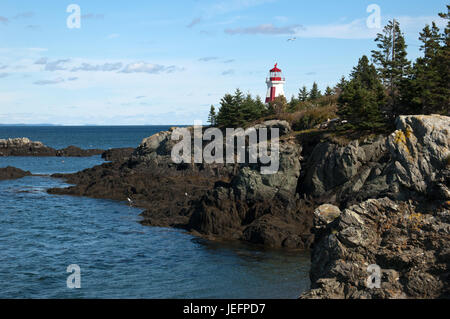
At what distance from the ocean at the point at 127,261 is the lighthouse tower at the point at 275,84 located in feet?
121

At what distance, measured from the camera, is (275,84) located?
71938 mm

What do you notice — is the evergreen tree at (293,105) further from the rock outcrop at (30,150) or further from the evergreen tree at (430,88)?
the rock outcrop at (30,150)

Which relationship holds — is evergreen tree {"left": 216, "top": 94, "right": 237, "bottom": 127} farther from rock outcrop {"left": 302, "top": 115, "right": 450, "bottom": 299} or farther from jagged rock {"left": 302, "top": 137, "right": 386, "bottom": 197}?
rock outcrop {"left": 302, "top": 115, "right": 450, "bottom": 299}

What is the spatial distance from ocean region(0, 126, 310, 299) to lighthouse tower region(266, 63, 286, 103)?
36954 millimetres

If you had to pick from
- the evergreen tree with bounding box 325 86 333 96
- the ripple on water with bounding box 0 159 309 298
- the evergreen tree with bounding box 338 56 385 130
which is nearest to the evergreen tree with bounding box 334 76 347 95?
the evergreen tree with bounding box 325 86 333 96

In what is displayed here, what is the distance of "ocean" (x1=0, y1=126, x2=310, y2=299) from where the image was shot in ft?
73.3

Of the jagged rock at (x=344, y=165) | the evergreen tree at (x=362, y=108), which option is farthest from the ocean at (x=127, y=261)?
the evergreen tree at (x=362, y=108)

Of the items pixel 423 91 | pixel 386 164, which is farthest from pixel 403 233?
pixel 423 91

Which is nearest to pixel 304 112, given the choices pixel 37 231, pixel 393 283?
pixel 37 231

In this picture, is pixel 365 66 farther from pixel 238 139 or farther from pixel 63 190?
pixel 63 190

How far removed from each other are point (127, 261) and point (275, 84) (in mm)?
50021

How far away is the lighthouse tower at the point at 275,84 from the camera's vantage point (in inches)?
2813
